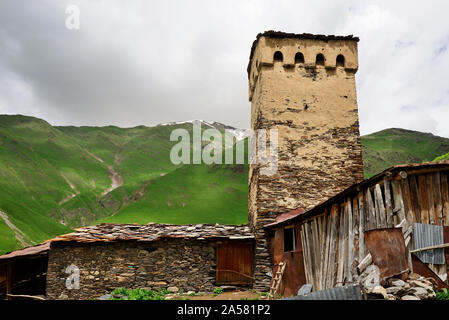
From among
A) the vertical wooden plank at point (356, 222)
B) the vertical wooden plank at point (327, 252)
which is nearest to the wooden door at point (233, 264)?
the vertical wooden plank at point (327, 252)

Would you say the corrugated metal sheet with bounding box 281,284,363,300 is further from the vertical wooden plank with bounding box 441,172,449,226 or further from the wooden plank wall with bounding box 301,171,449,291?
the vertical wooden plank with bounding box 441,172,449,226

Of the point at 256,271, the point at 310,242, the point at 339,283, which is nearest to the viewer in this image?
the point at 339,283

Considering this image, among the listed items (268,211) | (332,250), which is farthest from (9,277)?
(332,250)

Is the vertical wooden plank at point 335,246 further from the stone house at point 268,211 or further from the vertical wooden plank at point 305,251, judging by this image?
the stone house at point 268,211

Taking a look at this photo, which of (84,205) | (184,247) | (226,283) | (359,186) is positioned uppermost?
(84,205)

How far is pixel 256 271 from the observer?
15.7 m

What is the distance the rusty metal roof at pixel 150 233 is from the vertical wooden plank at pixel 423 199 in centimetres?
923

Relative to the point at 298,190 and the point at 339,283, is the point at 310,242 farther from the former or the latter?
the point at 298,190

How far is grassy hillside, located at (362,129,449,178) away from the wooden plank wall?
8076 cm

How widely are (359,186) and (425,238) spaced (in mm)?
1990

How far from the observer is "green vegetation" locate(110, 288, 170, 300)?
14.4m

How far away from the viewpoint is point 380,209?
332 inches

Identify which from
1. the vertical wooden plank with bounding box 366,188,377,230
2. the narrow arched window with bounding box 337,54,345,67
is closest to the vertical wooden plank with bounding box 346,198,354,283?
the vertical wooden plank with bounding box 366,188,377,230
